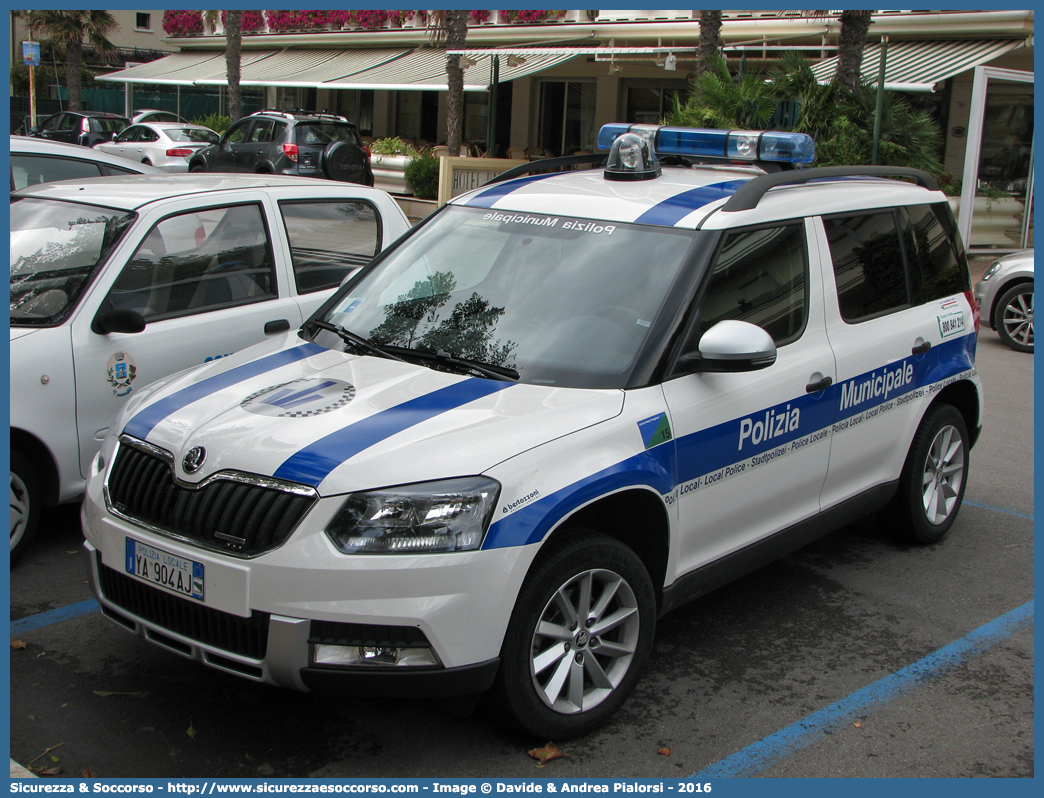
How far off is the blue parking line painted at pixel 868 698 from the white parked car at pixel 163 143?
22.9m

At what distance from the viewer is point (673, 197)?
4289 mm

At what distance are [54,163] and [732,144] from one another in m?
5.36

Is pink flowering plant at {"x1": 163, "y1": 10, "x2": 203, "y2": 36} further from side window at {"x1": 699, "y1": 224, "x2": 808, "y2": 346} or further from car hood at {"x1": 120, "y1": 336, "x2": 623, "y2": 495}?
side window at {"x1": 699, "y1": 224, "x2": 808, "y2": 346}

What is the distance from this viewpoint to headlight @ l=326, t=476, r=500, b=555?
3.05 m

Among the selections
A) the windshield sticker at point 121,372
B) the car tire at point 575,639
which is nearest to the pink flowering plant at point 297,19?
the windshield sticker at point 121,372

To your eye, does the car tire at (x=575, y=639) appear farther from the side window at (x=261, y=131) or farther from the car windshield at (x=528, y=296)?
the side window at (x=261, y=131)

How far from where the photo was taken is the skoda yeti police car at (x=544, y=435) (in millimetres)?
3072

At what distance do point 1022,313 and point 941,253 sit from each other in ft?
21.4

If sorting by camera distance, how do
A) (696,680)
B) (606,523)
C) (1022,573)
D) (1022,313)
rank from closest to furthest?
(606,523) → (696,680) → (1022,573) → (1022,313)

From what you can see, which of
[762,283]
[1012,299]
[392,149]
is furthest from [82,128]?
[762,283]

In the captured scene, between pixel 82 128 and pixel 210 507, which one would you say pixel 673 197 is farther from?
pixel 82 128

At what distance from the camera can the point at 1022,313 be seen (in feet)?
36.2

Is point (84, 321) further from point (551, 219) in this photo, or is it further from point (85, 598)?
point (551, 219)

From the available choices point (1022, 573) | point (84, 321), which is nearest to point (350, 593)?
point (84, 321)
